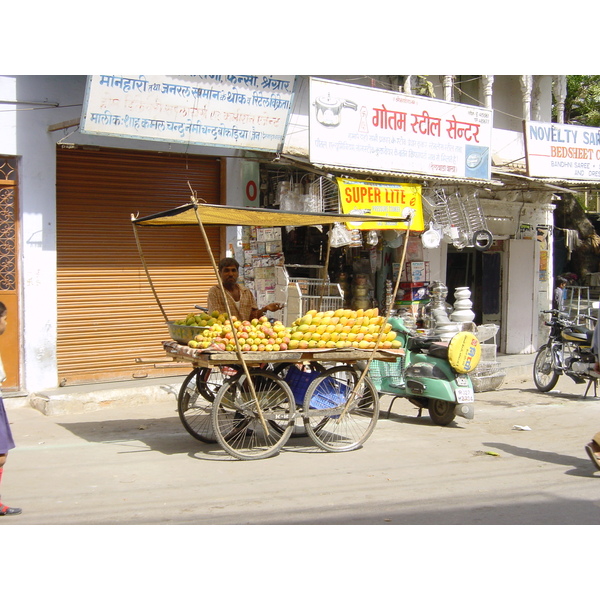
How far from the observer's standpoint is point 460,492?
5371mm

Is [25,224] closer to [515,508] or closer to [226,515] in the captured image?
[226,515]

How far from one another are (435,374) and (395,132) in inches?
171

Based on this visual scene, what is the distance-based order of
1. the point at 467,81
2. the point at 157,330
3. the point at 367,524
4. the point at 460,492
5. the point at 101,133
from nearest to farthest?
the point at 367,524 < the point at 460,492 < the point at 101,133 < the point at 157,330 < the point at 467,81

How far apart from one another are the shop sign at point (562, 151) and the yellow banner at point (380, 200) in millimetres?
2614

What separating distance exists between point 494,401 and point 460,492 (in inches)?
186

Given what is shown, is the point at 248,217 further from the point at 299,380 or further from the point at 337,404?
the point at 337,404

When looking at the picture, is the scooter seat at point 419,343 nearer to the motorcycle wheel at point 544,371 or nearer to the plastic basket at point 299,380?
the plastic basket at point 299,380

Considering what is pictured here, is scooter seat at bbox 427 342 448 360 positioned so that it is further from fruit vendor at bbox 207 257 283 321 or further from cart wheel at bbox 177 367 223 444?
cart wheel at bbox 177 367 223 444

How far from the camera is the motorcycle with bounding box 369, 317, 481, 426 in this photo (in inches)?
302

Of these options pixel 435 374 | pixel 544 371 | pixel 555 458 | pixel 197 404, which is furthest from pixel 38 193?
pixel 544 371

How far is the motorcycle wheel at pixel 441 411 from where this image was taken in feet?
25.9

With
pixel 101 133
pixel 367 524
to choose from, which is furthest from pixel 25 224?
pixel 367 524

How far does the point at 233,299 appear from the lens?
7105mm

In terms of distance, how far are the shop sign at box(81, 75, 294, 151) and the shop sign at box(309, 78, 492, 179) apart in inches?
22.8
